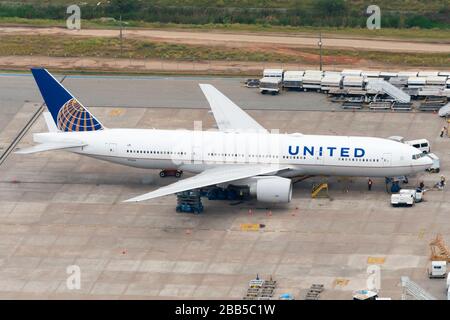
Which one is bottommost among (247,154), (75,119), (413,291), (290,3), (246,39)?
(413,291)

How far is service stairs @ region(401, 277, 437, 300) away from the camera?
3241 inches

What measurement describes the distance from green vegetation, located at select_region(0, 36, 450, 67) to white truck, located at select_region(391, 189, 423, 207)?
45261 mm

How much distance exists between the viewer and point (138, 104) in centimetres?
13075

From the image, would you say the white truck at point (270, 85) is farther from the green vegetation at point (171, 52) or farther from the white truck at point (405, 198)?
the white truck at point (405, 198)

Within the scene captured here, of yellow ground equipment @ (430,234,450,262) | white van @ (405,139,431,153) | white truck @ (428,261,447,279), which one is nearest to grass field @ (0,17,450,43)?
white van @ (405,139,431,153)

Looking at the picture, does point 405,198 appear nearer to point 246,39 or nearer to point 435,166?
point 435,166

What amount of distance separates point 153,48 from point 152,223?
59913 millimetres

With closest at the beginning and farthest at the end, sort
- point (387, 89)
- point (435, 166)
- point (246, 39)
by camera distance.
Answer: point (435, 166) → point (387, 89) → point (246, 39)

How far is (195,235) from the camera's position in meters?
97.2

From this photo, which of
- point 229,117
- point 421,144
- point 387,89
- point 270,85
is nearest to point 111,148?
point 229,117

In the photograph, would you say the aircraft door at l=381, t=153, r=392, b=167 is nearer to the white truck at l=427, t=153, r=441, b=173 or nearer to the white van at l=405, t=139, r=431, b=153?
the white truck at l=427, t=153, r=441, b=173

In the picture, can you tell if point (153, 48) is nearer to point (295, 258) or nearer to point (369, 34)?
point (369, 34)

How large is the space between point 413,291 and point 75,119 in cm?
3989
